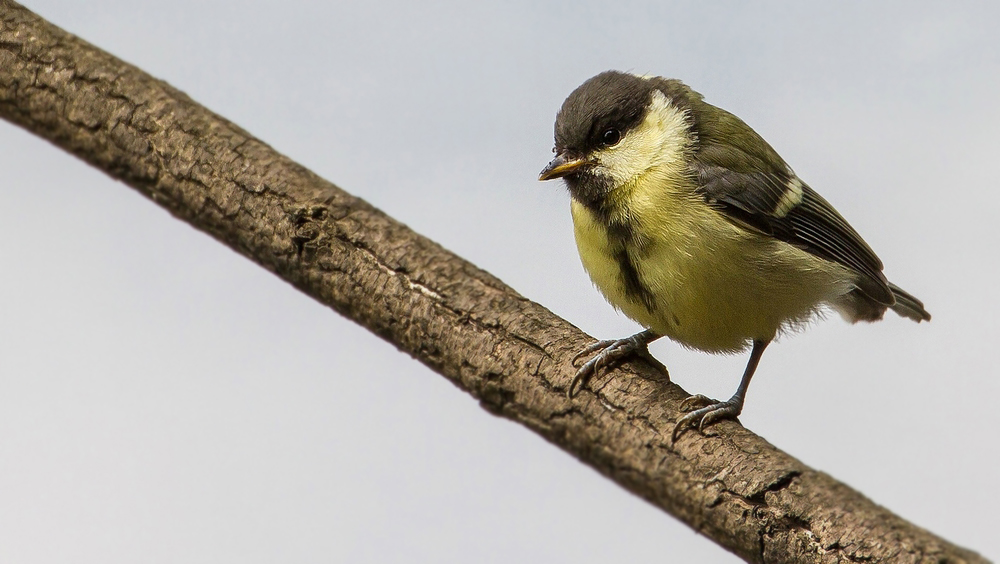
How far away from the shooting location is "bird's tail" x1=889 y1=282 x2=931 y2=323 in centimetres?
312

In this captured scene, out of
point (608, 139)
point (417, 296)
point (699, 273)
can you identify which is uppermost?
point (608, 139)

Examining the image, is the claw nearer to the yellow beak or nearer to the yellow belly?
the yellow belly

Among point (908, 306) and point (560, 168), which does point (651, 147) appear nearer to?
point (560, 168)

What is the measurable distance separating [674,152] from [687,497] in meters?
0.97

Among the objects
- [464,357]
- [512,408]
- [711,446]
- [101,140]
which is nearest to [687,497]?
[711,446]

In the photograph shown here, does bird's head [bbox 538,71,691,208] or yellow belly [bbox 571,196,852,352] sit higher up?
bird's head [bbox 538,71,691,208]

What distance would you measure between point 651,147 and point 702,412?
78cm

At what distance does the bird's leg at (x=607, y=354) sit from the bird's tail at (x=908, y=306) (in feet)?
3.61

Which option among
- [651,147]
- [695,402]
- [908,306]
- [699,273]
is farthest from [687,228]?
[908,306]

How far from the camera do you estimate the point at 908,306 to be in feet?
10.3

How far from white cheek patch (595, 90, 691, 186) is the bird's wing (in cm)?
6

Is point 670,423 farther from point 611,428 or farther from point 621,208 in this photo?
point 621,208

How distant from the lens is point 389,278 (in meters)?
2.39

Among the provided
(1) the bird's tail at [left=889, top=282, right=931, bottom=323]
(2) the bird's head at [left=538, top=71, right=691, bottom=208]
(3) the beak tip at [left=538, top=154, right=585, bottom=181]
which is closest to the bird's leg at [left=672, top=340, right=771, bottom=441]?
(2) the bird's head at [left=538, top=71, right=691, bottom=208]
